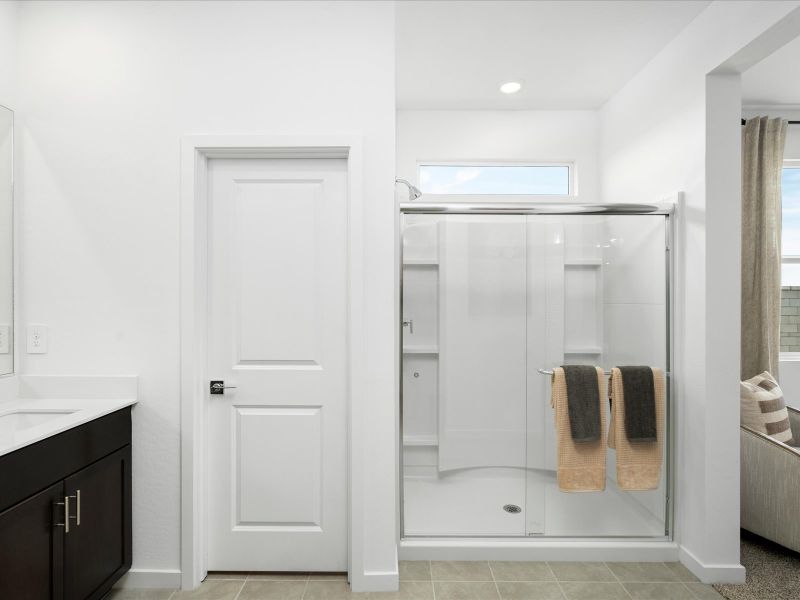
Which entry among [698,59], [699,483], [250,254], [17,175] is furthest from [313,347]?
[698,59]

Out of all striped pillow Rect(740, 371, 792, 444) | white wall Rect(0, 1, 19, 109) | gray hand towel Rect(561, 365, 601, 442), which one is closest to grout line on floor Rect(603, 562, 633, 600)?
gray hand towel Rect(561, 365, 601, 442)

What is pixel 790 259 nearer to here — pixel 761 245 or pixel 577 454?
pixel 761 245

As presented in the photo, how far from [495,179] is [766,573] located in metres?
2.90

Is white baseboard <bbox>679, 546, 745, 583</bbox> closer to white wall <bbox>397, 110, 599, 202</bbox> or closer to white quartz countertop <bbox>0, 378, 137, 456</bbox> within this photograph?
white wall <bbox>397, 110, 599, 202</bbox>

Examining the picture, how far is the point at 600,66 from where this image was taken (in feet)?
9.32

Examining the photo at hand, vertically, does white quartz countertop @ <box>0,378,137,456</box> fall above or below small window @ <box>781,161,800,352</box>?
below

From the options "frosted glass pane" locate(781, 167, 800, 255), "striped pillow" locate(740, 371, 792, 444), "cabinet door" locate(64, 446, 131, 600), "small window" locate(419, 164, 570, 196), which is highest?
"small window" locate(419, 164, 570, 196)

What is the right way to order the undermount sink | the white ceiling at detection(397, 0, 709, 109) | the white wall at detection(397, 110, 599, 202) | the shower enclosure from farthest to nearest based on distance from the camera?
the white wall at detection(397, 110, 599, 202) → the shower enclosure → the white ceiling at detection(397, 0, 709, 109) → the undermount sink

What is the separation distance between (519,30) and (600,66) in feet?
A: 2.37

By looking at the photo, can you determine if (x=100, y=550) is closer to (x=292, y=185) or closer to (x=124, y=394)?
(x=124, y=394)

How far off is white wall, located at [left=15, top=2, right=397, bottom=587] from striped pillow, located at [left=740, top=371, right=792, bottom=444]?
2071mm

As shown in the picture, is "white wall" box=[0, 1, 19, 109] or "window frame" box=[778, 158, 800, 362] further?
"window frame" box=[778, 158, 800, 362]

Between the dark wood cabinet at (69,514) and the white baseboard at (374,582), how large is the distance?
1.02m

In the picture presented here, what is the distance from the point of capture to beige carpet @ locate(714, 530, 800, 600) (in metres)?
2.04
